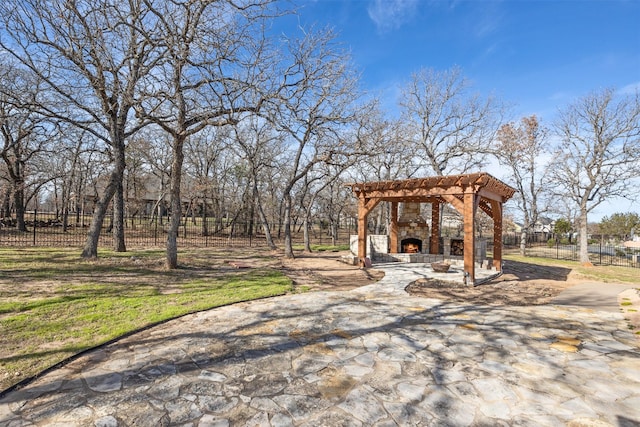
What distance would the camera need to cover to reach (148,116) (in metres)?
7.36

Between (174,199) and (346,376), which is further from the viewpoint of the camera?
(174,199)

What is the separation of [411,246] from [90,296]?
39.2 ft

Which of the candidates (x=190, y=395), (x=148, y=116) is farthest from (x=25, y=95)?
(x=190, y=395)

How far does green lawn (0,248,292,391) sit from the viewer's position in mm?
3629

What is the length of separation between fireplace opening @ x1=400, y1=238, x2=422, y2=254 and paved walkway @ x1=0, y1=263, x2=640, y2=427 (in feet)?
29.8

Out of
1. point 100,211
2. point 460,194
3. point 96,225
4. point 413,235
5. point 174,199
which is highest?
point 460,194

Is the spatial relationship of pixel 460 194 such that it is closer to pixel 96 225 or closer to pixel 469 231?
pixel 469 231

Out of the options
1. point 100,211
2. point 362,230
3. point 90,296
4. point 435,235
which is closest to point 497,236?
point 435,235

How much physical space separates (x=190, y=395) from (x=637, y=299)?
8.94m

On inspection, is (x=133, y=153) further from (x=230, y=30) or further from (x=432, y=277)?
(x=432, y=277)

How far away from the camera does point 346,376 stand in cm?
319

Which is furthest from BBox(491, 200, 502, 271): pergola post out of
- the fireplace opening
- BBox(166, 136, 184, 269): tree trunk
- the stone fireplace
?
BBox(166, 136, 184, 269): tree trunk

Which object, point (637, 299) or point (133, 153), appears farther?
point (133, 153)

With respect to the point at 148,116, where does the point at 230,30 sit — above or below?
above
